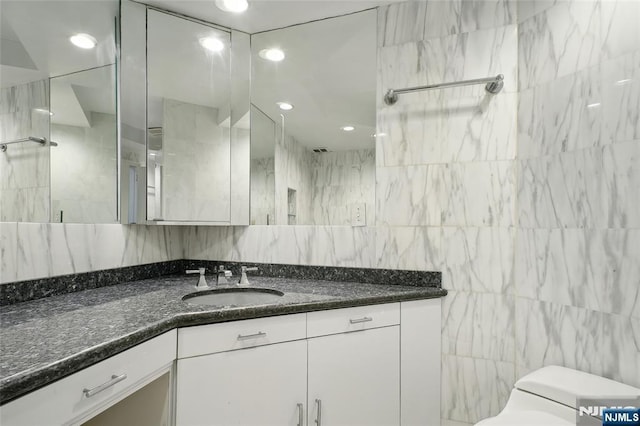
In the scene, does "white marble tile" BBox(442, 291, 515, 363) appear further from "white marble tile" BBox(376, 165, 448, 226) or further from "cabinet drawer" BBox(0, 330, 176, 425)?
"cabinet drawer" BBox(0, 330, 176, 425)

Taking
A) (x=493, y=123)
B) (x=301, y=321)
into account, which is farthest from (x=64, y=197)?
(x=493, y=123)

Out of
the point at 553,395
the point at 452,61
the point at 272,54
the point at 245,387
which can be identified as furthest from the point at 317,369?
the point at 272,54

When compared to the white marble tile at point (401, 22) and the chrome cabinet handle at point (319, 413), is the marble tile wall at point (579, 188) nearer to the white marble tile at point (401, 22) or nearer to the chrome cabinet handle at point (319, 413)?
the white marble tile at point (401, 22)

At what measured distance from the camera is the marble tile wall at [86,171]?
1439 mm

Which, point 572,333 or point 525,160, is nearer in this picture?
point 572,333

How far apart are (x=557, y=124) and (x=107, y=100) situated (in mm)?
2180

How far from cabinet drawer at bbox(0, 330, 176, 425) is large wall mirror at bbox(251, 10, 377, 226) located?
1038mm

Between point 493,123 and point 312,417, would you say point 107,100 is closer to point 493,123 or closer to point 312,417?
point 312,417

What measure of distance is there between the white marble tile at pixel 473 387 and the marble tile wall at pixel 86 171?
1.94 m

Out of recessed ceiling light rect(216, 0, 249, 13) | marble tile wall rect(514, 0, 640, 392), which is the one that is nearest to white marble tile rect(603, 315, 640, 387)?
Answer: marble tile wall rect(514, 0, 640, 392)

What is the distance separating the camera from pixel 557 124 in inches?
56.4

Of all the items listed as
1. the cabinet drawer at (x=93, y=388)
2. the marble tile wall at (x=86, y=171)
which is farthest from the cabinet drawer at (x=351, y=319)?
the marble tile wall at (x=86, y=171)

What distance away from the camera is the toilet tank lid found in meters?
1.14

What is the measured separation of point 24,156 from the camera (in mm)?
1275
